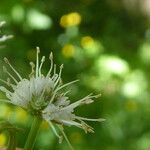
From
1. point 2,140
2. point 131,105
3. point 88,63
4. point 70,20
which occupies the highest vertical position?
point 70,20

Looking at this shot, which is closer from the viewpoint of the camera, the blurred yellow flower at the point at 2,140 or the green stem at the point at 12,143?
the green stem at the point at 12,143

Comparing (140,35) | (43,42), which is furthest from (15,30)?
(140,35)

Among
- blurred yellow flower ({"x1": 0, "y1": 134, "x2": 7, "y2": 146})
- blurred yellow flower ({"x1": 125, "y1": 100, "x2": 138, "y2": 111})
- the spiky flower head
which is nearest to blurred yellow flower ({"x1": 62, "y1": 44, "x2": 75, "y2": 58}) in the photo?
blurred yellow flower ({"x1": 125, "y1": 100, "x2": 138, "y2": 111})

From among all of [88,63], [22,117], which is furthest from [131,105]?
[22,117]

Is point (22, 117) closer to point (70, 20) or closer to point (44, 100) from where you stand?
point (70, 20)

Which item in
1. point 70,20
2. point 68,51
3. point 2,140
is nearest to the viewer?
point 2,140

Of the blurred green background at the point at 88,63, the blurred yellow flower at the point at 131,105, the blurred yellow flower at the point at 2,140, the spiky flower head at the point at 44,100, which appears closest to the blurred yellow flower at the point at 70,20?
the blurred green background at the point at 88,63

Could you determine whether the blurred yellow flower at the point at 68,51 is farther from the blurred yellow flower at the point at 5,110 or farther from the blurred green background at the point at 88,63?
the blurred yellow flower at the point at 5,110

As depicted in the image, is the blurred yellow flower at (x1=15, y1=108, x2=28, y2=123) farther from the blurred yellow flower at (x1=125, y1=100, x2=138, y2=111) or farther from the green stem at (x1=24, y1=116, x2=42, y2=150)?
the green stem at (x1=24, y1=116, x2=42, y2=150)
